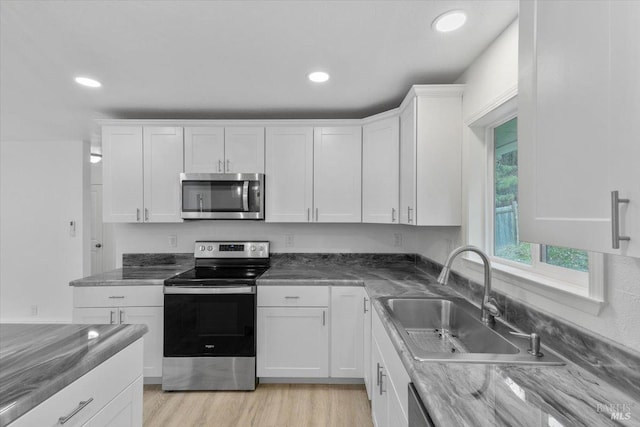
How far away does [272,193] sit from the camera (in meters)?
2.67

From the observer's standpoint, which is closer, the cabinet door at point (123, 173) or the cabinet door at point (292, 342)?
the cabinet door at point (292, 342)

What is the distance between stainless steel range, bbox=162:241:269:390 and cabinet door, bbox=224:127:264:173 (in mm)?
1014

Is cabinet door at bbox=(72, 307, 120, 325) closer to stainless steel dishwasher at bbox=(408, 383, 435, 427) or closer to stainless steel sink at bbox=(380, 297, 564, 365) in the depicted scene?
stainless steel sink at bbox=(380, 297, 564, 365)

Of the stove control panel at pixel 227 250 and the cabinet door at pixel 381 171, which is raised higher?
the cabinet door at pixel 381 171

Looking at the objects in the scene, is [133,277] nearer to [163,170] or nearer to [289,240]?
[163,170]

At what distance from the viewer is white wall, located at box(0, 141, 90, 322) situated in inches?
149

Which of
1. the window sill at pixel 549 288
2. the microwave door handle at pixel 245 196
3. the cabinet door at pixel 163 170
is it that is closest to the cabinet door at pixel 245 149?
the microwave door handle at pixel 245 196

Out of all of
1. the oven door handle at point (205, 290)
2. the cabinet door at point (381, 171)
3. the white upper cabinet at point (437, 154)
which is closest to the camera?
the white upper cabinet at point (437, 154)

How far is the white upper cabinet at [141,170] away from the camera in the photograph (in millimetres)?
2648

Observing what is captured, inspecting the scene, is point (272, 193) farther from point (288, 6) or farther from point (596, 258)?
point (596, 258)

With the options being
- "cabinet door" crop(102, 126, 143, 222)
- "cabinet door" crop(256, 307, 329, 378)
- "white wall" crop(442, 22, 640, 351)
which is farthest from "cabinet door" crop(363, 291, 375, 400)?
"cabinet door" crop(102, 126, 143, 222)

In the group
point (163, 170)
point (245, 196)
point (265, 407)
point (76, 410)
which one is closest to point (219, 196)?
point (245, 196)

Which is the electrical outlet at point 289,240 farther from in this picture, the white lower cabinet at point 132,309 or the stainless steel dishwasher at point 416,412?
the stainless steel dishwasher at point 416,412

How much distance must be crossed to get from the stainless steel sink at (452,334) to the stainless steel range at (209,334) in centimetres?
115
